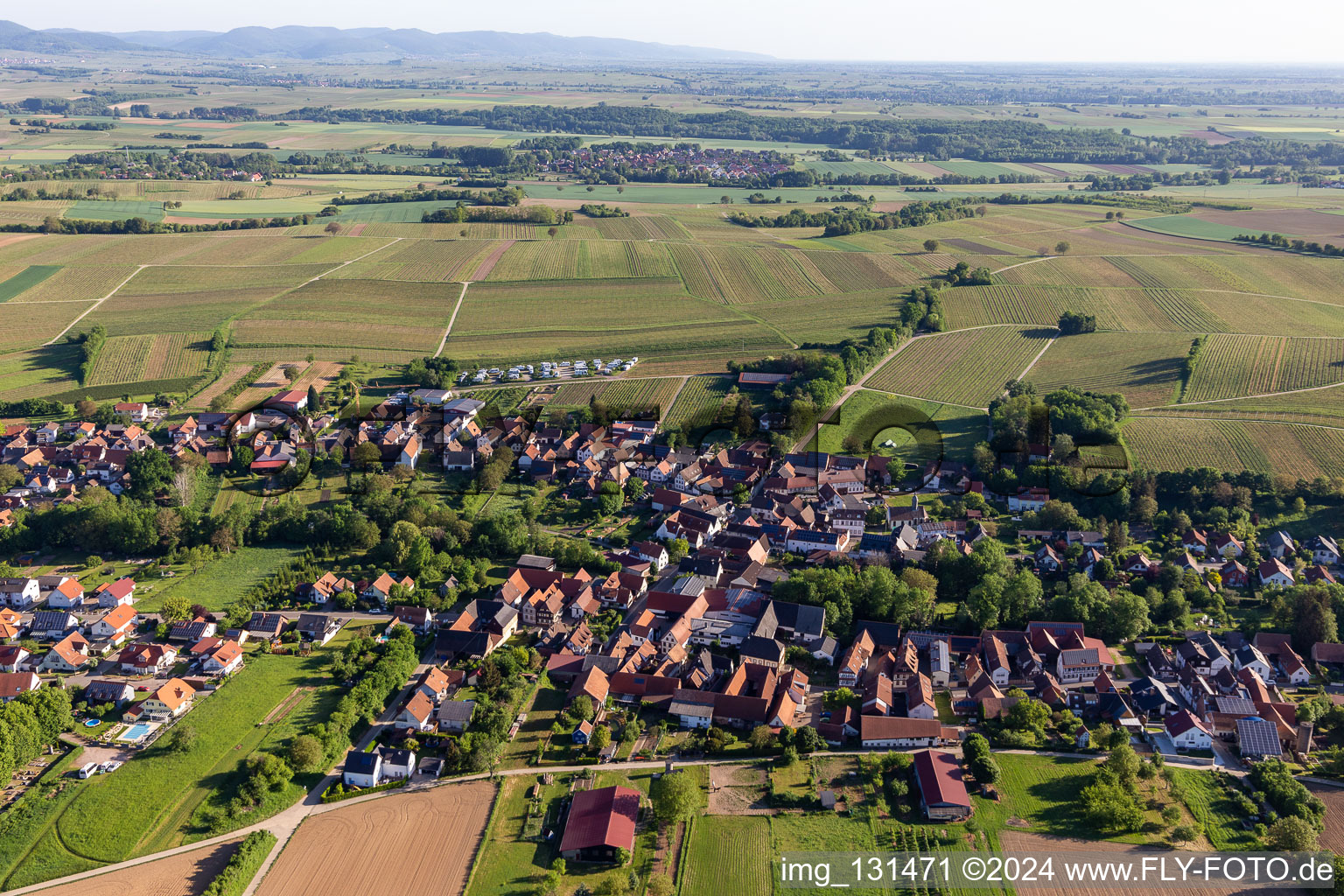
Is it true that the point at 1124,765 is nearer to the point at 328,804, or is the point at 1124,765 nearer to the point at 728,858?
the point at 728,858

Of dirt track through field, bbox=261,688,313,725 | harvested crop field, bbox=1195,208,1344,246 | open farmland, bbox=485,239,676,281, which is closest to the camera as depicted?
dirt track through field, bbox=261,688,313,725

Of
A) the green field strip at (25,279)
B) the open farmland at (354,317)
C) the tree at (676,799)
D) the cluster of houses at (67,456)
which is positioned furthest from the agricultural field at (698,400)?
the green field strip at (25,279)

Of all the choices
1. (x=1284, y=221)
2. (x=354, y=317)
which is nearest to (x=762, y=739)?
(x=354, y=317)

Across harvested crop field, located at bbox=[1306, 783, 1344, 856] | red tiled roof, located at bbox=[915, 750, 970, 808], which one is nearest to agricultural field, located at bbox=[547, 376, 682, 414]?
red tiled roof, located at bbox=[915, 750, 970, 808]

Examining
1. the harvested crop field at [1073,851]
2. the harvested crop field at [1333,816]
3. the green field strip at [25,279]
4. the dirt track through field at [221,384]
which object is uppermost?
the green field strip at [25,279]

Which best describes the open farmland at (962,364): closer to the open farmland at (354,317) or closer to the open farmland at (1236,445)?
the open farmland at (1236,445)

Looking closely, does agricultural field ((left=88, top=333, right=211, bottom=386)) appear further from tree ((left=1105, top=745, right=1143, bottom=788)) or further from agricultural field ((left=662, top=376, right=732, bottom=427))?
tree ((left=1105, top=745, right=1143, bottom=788))
